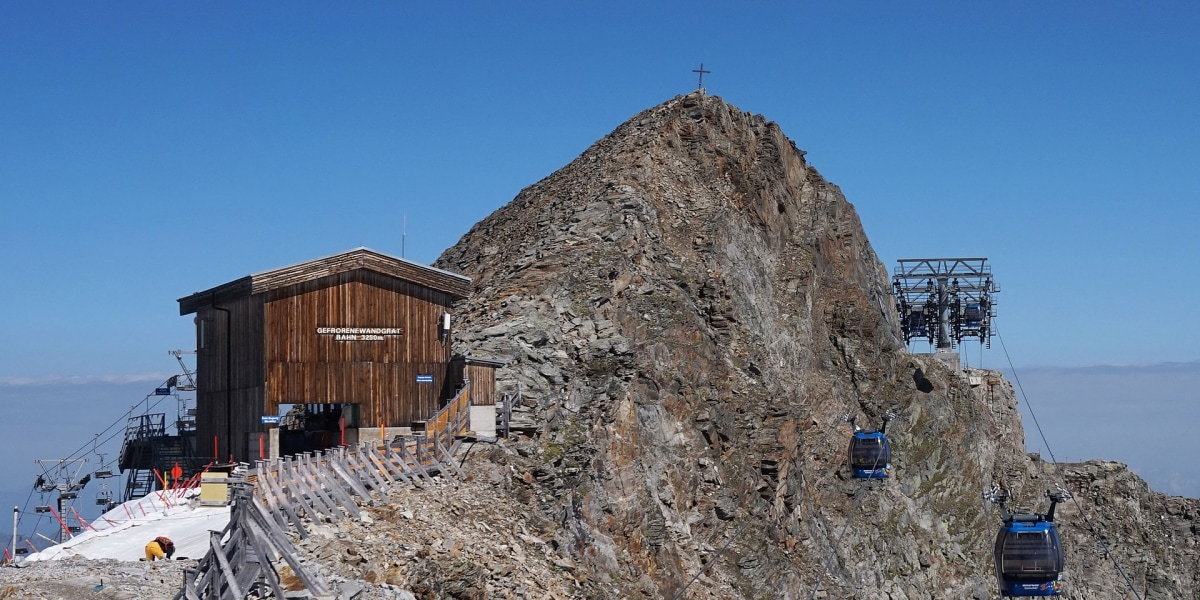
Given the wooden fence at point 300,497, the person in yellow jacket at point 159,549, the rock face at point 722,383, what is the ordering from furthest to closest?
the rock face at point 722,383 → the person in yellow jacket at point 159,549 → the wooden fence at point 300,497

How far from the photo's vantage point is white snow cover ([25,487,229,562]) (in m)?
27.3

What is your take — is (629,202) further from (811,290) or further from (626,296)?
(811,290)

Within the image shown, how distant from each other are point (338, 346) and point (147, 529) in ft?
33.0

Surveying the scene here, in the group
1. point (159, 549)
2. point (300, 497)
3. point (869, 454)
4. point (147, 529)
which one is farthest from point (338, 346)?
point (869, 454)

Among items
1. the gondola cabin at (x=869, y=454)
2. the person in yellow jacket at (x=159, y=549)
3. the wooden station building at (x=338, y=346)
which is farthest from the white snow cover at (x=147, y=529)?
the gondola cabin at (x=869, y=454)

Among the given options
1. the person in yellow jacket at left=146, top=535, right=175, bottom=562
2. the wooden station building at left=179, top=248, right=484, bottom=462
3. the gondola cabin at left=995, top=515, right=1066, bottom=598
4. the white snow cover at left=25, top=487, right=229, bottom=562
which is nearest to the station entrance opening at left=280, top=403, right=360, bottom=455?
the wooden station building at left=179, top=248, right=484, bottom=462

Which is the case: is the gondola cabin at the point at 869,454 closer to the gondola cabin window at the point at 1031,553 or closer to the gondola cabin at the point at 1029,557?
the gondola cabin at the point at 1029,557

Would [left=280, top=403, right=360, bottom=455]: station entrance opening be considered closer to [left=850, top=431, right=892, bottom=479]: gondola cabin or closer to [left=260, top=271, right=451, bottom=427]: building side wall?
[left=260, top=271, right=451, bottom=427]: building side wall

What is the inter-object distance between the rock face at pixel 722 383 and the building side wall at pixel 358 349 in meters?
4.64

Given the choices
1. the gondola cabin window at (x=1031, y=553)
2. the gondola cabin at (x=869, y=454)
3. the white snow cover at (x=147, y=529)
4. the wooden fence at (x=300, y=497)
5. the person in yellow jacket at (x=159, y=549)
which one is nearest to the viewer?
Answer: the wooden fence at (x=300, y=497)

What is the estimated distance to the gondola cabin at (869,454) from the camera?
51.8 meters

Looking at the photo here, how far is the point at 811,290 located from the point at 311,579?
153 feet

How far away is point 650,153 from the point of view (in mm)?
61656

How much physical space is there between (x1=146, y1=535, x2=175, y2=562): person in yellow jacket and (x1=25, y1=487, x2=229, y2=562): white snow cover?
0.35m
